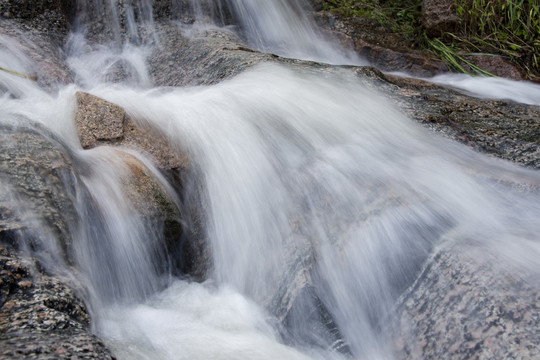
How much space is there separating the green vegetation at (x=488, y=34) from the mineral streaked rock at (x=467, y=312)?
393cm

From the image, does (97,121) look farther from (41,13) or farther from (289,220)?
(41,13)

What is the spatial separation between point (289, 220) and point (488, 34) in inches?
173

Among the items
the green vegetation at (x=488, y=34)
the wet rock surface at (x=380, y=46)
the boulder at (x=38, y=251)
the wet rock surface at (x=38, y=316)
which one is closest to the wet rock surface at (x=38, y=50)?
the boulder at (x=38, y=251)

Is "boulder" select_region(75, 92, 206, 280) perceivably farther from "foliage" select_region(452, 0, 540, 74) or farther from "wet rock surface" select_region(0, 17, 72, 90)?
"foliage" select_region(452, 0, 540, 74)

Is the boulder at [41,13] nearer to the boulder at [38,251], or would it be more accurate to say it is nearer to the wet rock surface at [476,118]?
the boulder at [38,251]

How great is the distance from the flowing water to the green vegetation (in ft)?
9.17

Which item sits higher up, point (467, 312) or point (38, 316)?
point (38, 316)

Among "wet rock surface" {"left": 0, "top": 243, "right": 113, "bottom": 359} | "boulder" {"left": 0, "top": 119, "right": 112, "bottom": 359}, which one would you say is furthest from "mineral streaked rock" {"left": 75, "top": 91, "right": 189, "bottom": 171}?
"wet rock surface" {"left": 0, "top": 243, "right": 113, "bottom": 359}

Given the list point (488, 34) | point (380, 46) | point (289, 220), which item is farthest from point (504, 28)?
point (289, 220)

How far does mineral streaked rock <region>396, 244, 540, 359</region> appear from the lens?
72.3 inches

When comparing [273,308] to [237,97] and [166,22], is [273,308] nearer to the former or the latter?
[237,97]

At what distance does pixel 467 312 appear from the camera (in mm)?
1983

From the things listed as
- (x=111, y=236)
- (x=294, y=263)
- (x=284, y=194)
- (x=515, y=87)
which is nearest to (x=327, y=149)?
(x=284, y=194)

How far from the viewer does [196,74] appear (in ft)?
14.4
